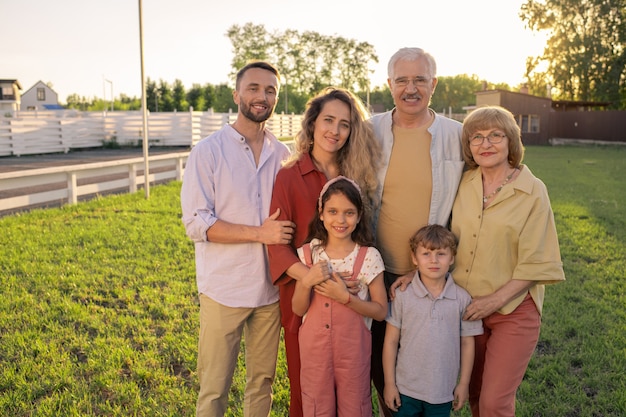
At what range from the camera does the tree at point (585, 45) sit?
144 feet

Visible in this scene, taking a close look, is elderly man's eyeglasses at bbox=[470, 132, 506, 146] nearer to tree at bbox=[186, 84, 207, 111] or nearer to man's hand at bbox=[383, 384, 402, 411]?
man's hand at bbox=[383, 384, 402, 411]

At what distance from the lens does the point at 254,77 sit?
3115 mm

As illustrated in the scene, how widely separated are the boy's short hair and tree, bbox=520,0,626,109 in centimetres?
4817

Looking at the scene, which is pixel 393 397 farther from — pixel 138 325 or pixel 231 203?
pixel 138 325

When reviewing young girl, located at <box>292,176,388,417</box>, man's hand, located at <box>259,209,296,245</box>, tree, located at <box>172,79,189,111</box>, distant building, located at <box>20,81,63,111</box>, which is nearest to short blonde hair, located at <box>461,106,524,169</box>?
young girl, located at <box>292,176,388,417</box>

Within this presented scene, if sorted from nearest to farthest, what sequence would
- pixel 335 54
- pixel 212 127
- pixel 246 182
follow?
pixel 246 182
pixel 212 127
pixel 335 54

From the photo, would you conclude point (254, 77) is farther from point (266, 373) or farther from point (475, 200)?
point (266, 373)

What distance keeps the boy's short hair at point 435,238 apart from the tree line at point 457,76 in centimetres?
2827

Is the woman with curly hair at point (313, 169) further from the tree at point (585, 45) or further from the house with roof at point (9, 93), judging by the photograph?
the house with roof at point (9, 93)

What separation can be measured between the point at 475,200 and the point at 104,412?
2.68m

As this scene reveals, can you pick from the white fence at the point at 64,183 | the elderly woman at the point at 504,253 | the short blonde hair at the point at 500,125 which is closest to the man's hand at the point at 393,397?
the elderly woman at the point at 504,253

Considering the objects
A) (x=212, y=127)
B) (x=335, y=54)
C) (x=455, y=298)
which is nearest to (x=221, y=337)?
(x=455, y=298)

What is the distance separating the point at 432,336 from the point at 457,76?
4404 inches

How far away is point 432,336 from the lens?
284 cm
